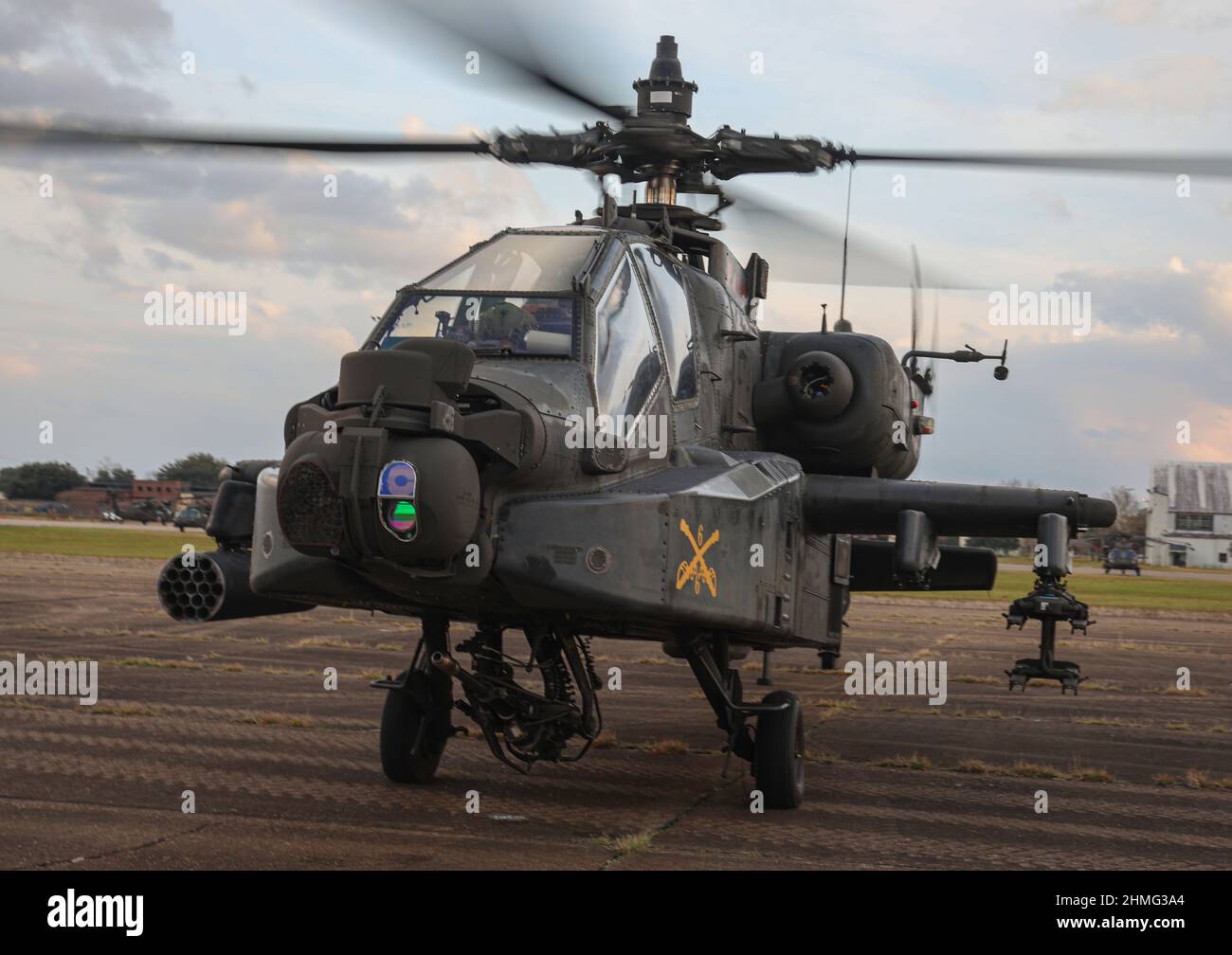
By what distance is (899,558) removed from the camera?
10617 millimetres

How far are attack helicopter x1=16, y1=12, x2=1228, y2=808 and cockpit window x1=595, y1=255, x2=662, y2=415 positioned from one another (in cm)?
3

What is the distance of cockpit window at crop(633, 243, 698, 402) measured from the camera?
33.2ft

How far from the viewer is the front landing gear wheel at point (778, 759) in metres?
10.0

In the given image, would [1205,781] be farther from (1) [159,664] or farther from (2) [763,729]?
(1) [159,664]

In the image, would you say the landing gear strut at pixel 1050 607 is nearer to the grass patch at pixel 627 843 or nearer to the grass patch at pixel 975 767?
the grass patch at pixel 975 767

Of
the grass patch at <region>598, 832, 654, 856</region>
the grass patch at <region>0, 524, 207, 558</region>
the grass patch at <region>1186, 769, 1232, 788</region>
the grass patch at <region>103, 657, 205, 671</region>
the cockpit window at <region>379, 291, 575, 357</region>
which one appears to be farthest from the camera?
the grass patch at <region>0, 524, 207, 558</region>

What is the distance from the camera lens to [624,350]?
949 centimetres

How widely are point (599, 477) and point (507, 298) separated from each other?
1518 mm

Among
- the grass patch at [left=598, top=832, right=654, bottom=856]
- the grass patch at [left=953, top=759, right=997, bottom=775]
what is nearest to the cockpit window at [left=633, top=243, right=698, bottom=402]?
the grass patch at [left=598, top=832, right=654, bottom=856]

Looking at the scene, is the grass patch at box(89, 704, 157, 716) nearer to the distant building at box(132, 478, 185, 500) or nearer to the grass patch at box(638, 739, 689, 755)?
the grass patch at box(638, 739, 689, 755)

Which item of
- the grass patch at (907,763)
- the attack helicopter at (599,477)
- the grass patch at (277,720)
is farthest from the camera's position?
the grass patch at (277,720)

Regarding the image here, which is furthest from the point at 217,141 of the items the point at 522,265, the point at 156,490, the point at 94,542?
the point at 156,490

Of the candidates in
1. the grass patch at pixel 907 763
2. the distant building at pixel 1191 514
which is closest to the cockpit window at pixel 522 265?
the grass patch at pixel 907 763

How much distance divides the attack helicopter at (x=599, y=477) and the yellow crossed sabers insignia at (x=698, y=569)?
0.02 meters
